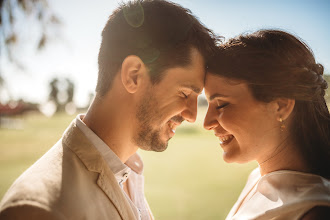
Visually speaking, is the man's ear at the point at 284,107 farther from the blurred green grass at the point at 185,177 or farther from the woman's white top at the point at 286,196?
the blurred green grass at the point at 185,177

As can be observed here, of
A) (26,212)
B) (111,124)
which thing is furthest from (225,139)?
(26,212)

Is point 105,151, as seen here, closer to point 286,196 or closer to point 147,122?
point 147,122

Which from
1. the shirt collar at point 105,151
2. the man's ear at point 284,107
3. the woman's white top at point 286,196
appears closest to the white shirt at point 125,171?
the shirt collar at point 105,151

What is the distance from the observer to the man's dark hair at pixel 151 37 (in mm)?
1766

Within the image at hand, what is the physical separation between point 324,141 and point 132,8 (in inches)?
64.7

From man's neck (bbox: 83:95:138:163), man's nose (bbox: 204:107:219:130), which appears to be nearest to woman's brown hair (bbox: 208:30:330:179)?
man's nose (bbox: 204:107:219:130)

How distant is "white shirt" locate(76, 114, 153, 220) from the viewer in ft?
5.09

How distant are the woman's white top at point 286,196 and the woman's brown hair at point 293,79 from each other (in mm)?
180

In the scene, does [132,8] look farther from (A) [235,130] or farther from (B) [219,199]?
(B) [219,199]

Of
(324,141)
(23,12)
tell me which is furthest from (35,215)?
(23,12)

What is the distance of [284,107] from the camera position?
64.6 inches

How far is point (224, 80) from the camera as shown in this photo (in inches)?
68.7

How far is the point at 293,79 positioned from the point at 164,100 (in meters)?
0.90

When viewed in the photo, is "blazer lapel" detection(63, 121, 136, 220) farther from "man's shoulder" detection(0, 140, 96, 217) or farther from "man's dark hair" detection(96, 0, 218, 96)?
"man's dark hair" detection(96, 0, 218, 96)
